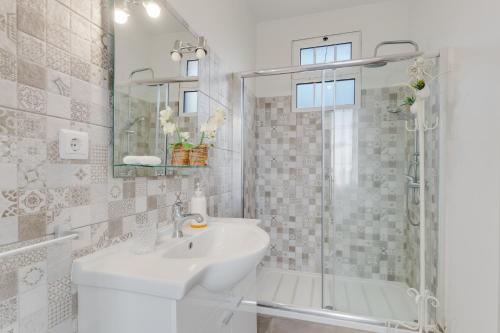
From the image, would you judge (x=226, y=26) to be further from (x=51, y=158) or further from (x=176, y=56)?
(x=51, y=158)

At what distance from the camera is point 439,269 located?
169cm

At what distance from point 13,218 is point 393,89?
2231 millimetres

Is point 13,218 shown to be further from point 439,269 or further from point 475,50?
point 439,269

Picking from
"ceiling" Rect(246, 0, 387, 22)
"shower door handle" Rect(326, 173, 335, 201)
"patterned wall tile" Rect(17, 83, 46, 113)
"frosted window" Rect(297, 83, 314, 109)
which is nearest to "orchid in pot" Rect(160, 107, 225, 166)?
"patterned wall tile" Rect(17, 83, 46, 113)

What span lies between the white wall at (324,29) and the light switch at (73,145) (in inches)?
86.6

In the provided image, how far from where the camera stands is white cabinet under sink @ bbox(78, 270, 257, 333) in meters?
0.68

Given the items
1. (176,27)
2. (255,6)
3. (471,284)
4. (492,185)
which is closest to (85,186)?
(176,27)

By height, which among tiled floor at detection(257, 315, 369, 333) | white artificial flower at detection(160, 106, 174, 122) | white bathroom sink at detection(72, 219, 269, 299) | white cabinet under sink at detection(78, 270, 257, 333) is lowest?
tiled floor at detection(257, 315, 369, 333)

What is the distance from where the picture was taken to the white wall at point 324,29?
8.19 feet

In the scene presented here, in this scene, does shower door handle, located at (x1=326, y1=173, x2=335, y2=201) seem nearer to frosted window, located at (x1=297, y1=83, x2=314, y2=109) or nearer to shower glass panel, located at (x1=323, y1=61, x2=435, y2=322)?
shower glass panel, located at (x1=323, y1=61, x2=435, y2=322)

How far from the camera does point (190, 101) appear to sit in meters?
1.45

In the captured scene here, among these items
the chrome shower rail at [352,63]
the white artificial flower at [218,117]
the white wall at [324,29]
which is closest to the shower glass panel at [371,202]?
the chrome shower rail at [352,63]

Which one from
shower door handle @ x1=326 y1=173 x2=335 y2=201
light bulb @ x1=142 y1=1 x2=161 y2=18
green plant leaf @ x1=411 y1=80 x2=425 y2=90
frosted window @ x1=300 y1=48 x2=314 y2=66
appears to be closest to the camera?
light bulb @ x1=142 y1=1 x2=161 y2=18

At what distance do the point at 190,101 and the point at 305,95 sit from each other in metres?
1.61
